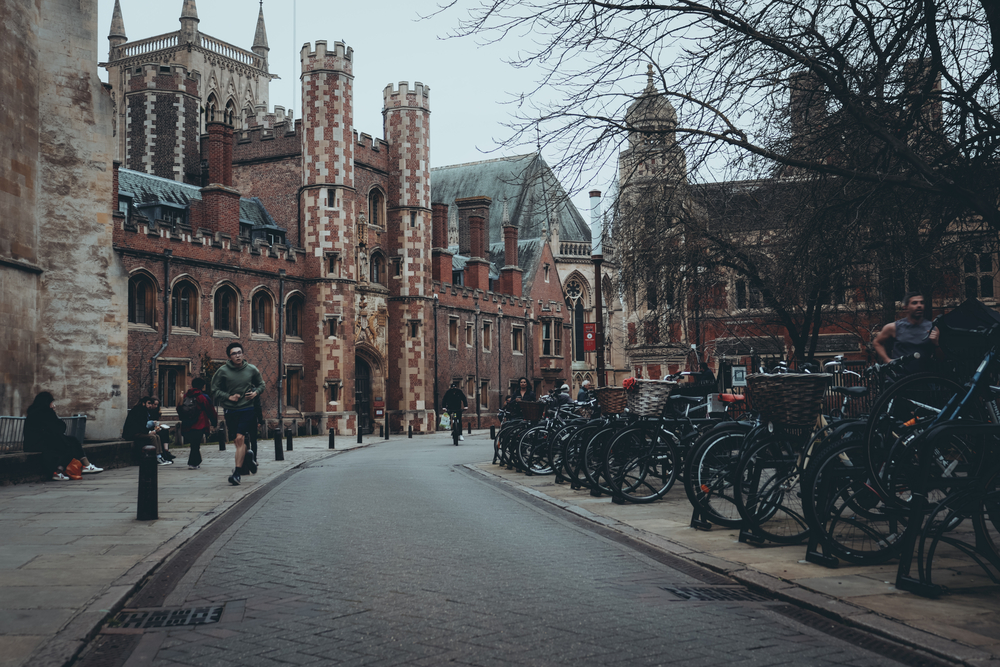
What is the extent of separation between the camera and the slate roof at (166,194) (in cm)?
3503

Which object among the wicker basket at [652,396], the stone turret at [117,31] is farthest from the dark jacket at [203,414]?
the stone turret at [117,31]

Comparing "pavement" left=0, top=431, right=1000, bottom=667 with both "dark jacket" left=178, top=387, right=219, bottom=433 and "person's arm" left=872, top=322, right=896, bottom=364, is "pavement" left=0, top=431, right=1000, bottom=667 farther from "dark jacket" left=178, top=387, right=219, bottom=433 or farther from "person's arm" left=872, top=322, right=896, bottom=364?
"dark jacket" left=178, top=387, right=219, bottom=433

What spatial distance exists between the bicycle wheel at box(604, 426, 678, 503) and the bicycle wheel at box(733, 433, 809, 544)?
2587 millimetres

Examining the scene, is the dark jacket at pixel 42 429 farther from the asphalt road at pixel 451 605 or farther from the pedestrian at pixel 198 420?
the asphalt road at pixel 451 605

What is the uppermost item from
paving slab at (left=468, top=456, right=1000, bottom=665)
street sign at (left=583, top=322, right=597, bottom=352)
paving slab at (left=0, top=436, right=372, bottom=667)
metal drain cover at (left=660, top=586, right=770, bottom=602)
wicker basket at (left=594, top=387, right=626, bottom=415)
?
street sign at (left=583, top=322, right=597, bottom=352)

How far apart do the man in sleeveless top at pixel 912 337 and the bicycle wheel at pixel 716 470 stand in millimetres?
1282

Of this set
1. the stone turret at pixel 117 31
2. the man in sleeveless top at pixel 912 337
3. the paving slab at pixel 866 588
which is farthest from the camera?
the stone turret at pixel 117 31

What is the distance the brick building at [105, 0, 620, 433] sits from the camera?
32.3 m

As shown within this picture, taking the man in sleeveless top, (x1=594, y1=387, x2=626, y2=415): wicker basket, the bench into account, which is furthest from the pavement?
the bench

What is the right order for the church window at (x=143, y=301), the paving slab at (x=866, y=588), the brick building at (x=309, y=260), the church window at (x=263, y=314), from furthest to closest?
the church window at (x=263, y=314) < the brick building at (x=309, y=260) < the church window at (x=143, y=301) < the paving slab at (x=866, y=588)

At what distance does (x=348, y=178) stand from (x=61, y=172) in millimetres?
22637

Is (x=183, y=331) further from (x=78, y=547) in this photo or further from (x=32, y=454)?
(x=78, y=547)

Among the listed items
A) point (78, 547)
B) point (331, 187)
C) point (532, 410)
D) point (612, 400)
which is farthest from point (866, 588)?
point (331, 187)

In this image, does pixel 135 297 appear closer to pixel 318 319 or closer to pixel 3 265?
pixel 318 319
